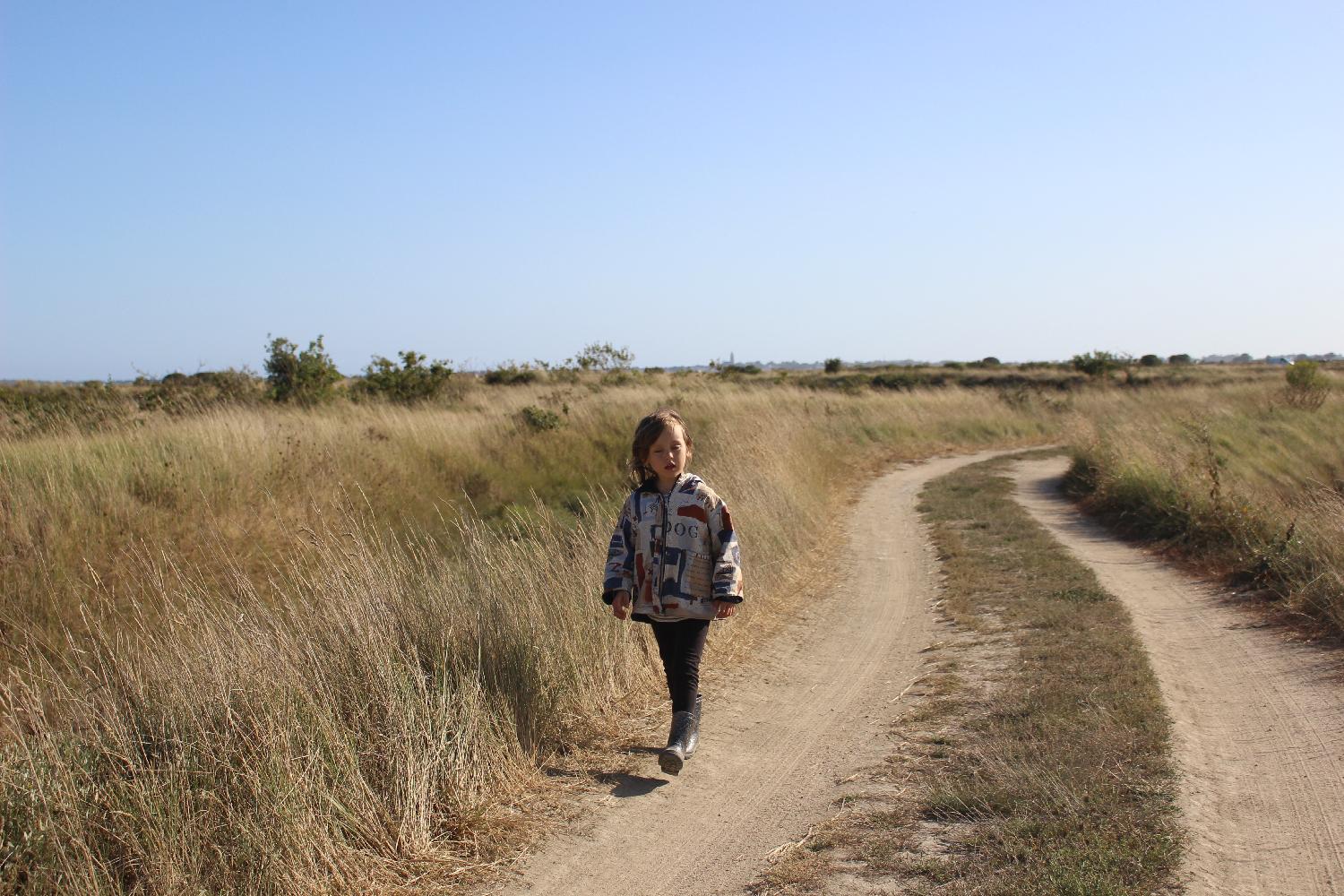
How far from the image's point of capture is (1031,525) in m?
13.4

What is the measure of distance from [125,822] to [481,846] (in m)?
1.38

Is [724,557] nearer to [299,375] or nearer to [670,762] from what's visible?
[670,762]

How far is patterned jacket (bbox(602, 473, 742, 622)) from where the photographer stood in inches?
190

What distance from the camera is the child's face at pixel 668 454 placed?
16.0 ft

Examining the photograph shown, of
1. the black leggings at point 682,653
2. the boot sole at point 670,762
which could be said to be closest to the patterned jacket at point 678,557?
the black leggings at point 682,653

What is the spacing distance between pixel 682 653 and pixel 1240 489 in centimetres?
983

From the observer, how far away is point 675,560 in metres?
4.86

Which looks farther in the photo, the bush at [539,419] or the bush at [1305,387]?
the bush at [1305,387]

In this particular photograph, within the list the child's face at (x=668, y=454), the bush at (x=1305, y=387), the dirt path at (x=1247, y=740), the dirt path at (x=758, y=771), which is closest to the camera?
the dirt path at (x=1247, y=740)

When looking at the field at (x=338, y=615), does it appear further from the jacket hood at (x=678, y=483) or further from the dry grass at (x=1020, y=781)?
the dry grass at (x=1020, y=781)

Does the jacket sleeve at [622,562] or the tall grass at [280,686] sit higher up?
the jacket sleeve at [622,562]

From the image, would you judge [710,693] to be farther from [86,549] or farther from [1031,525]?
[1031,525]

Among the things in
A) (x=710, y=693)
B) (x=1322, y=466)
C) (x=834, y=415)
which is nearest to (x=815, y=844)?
(x=710, y=693)

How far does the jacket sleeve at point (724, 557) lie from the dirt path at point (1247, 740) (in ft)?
7.21
